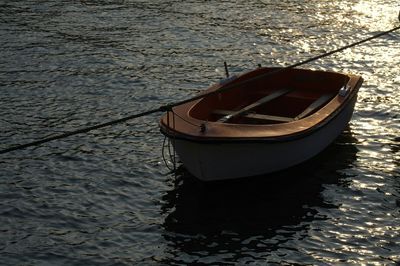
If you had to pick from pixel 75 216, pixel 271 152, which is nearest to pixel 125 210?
pixel 75 216

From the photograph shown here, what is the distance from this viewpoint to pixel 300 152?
17.2 m

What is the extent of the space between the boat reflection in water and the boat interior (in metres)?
1.82

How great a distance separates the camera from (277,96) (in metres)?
20.0

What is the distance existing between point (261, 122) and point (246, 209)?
321cm

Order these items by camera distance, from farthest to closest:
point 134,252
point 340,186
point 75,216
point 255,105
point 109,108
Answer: point 109,108 < point 255,105 < point 340,186 < point 75,216 < point 134,252

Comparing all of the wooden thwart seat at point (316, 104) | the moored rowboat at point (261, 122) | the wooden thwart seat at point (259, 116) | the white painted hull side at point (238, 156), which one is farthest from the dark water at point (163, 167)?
the wooden thwart seat at point (259, 116)

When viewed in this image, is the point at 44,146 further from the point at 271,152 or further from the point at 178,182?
the point at 271,152

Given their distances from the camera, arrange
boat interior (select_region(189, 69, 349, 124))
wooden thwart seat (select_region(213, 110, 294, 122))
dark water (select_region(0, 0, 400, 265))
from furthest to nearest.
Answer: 1. boat interior (select_region(189, 69, 349, 124))
2. wooden thwart seat (select_region(213, 110, 294, 122))
3. dark water (select_region(0, 0, 400, 265))

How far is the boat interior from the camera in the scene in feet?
61.2

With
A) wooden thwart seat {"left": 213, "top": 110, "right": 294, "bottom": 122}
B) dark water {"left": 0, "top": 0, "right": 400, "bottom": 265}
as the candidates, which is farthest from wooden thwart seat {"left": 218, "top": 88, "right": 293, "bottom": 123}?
dark water {"left": 0, "top": 0, "right": 400, "bottom": 265}

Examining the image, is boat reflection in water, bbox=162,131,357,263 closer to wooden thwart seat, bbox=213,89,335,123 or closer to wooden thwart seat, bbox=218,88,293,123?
wooden thwart seat, bbox=213,89,335,123

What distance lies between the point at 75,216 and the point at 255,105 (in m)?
6.08

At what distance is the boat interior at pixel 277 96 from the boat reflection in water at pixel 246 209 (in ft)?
5.98

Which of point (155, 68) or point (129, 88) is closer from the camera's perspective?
point (129, 88)
